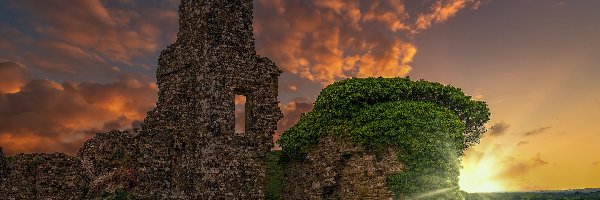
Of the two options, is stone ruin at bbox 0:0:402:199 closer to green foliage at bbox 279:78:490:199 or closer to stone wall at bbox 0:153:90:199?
stone wall at bbox 0:153:90:199

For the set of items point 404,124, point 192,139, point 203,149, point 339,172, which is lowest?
point 339,172

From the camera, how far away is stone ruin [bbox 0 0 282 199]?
1606 centimetres

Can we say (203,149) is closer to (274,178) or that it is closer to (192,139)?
(192,139)

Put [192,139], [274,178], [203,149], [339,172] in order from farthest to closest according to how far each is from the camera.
A: 1. [274,178]
2. [339,172]
3. [192,139]
4. [203,149]

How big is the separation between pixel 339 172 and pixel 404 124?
3123 mm

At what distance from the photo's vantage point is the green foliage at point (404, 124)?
55.5ft

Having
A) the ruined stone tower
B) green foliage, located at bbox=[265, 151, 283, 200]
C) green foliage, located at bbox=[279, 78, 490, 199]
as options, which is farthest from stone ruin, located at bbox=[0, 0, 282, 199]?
green foliage, located at bbox=[265, 151, 283, 200]

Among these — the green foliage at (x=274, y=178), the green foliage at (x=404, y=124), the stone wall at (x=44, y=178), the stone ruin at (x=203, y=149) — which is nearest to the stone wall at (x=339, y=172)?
the stone ruin at (x=203, y=149)

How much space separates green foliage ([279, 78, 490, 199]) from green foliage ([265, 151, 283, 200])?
141 centimetres

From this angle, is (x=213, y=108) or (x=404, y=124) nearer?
(x=213, y=108)

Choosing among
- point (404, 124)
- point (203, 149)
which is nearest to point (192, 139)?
point (203, 149)

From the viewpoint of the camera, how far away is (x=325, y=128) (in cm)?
1947

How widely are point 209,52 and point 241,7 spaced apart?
2.15 meters

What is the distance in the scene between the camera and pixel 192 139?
16500mm
